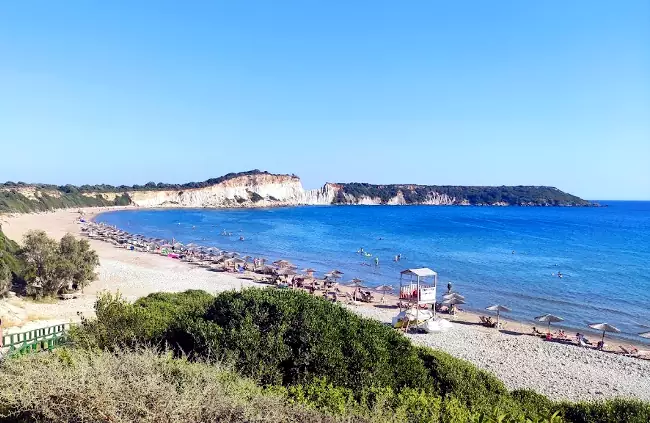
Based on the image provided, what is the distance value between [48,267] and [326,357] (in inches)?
735

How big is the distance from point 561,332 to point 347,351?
59.9ft

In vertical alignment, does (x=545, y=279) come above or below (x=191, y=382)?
below

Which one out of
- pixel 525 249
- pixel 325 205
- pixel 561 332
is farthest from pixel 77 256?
pixel 325 205

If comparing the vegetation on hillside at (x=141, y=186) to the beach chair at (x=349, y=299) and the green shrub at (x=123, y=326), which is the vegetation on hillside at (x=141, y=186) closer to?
the beach chair at (x=349, y=299)

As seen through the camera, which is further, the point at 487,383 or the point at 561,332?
the point at 561,332

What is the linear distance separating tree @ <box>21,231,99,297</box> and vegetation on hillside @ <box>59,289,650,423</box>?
1454 centimetres

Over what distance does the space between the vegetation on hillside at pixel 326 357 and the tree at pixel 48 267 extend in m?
14.5

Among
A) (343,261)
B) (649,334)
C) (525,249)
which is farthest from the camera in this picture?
(525,249)

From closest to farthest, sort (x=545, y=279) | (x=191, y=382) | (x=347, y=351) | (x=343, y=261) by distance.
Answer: (x=191, y=382) < (x=347, y=351) < (x=545, y=279) < (x=343, y=261)

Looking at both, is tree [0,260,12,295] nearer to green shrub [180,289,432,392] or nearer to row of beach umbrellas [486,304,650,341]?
green shrub [180,289,432,392]

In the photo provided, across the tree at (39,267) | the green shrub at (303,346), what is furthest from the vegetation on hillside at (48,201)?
the green shrub at (303,346)

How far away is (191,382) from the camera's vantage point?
486cm

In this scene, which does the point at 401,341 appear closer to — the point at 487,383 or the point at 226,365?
the point at 487,383

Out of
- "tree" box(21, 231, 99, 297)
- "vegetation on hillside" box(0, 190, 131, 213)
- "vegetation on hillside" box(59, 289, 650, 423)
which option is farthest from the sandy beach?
"vegetation on hillside" box(0, 190, 131, 213)
